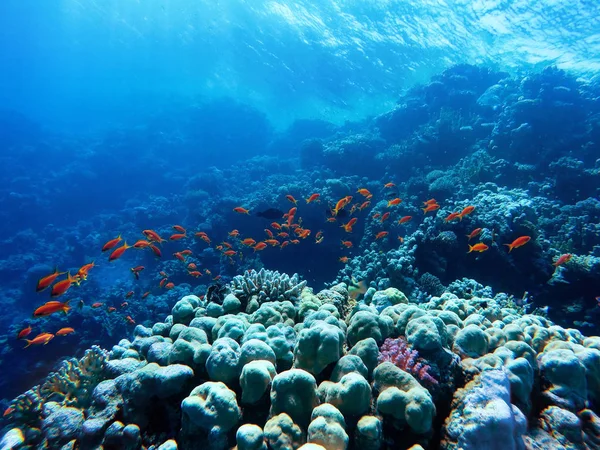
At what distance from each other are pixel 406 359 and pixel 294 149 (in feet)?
132

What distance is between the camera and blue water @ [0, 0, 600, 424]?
42.1ft

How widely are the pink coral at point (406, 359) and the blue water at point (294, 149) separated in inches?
274

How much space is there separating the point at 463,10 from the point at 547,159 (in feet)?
50.6

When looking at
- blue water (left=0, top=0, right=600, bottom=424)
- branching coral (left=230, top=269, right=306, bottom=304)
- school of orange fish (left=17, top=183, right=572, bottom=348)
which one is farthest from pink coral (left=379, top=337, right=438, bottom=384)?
blue water (left=0, top=0, right=600, bottom=424)

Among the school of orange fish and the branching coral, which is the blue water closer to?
the school of orange fish

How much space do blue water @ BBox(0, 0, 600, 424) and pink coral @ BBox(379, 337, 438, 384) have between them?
696 cm

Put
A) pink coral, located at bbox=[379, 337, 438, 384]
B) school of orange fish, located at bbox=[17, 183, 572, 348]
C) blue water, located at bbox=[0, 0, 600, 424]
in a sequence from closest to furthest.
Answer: pink coral, located at bbox=[379, 337, 438, 384] → school of orange fish, located at bbox=[17, 183, 572, 348] → blue water, located at bbox=[0, 0, 600, 424]

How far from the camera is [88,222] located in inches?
1064

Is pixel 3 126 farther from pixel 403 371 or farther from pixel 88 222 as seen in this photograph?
pixel 403 371

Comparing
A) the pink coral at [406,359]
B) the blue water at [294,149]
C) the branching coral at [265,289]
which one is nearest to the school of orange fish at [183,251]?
the blue water at [294,149]

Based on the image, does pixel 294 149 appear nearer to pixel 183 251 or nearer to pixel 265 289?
pixel 183 251

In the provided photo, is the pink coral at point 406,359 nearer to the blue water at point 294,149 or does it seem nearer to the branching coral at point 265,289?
the branching coral at point 265,289

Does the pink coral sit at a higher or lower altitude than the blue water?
lower

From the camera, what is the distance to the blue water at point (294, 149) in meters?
12.8
